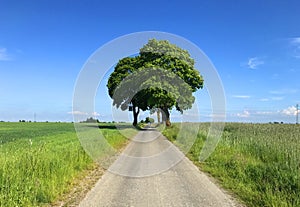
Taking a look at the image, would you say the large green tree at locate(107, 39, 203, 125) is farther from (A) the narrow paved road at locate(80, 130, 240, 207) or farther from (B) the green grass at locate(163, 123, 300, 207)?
(A) the narrow paved road at locate(80, 130, 240, 207)

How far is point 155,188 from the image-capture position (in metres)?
8.62

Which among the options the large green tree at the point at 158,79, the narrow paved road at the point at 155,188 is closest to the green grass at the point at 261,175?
the narrow paved road at the point at 155,188

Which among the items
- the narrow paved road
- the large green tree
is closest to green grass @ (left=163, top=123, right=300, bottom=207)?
the narrow paved road

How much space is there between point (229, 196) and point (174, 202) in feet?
5.14

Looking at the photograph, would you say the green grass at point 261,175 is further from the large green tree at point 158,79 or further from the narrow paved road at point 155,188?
the large green tree at point 158,79

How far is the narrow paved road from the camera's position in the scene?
7.14 m

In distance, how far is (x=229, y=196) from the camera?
779cm

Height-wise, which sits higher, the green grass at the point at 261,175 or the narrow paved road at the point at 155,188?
the green grass at the point at 261,175

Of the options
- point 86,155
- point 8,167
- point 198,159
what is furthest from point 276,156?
point 8,167

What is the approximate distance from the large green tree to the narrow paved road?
29.3 m

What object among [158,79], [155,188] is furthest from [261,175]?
[158,79]

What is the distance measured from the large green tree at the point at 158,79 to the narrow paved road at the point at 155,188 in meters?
29.3

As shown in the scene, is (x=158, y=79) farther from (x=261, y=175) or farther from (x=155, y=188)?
(x=155, y=188)

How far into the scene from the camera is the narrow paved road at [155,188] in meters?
7.14
